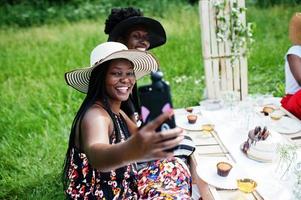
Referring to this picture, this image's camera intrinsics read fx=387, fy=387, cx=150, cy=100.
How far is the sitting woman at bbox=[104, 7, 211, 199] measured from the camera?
225cm

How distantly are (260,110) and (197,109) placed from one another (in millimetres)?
553

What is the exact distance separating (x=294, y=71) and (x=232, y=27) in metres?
0.76

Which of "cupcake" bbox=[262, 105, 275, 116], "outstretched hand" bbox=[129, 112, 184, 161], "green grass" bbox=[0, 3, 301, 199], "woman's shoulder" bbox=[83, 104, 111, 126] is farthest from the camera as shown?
"green grass" bbox=[0, 3, 301, 199]

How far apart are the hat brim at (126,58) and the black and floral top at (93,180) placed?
13.1 inches

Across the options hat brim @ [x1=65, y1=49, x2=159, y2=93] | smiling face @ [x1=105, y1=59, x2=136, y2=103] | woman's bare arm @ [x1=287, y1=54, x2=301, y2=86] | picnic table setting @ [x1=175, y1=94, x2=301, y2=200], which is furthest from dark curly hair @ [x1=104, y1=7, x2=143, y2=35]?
woman's bare arm @ [x1=287, y1=54, x2=301, y2=86]

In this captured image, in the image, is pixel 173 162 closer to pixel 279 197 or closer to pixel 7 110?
pixel 279 197

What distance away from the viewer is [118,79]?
2.05 meters

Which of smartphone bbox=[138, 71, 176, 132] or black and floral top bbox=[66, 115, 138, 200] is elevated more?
smartphone bbox=[138, 71, 176, 132]

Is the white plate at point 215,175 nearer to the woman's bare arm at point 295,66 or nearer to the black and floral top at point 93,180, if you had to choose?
the black and floral top at point 93,180

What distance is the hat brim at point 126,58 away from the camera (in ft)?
6.53

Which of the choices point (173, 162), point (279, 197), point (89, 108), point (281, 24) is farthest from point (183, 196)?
point (281, 24)

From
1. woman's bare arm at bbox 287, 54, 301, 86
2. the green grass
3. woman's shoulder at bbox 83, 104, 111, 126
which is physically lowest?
the green grass

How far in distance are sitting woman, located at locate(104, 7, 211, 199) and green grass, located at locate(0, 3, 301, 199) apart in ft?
3.64

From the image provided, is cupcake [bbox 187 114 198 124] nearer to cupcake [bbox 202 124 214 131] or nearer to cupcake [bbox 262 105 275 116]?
cupcake [bbox 202 124 214 131]
